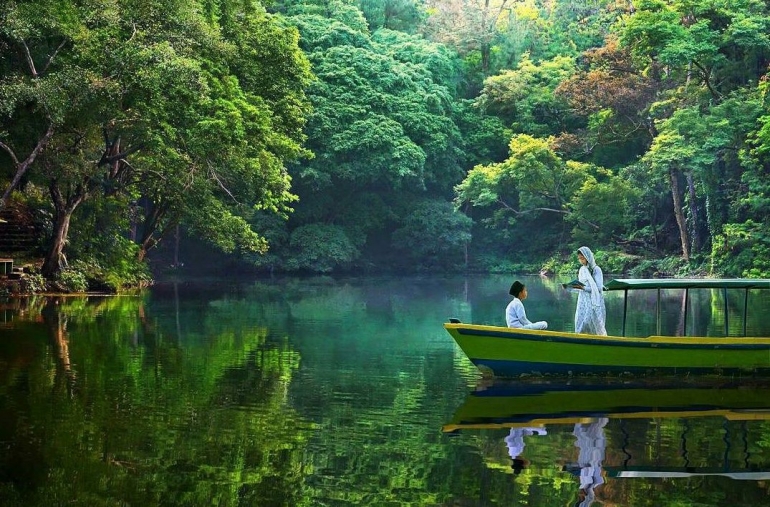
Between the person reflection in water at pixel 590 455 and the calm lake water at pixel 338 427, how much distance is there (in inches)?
1.1

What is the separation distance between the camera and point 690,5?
4022 centimetres

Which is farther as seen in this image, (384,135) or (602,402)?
(384,135)

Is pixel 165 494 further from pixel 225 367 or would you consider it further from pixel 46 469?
pixel 225 367

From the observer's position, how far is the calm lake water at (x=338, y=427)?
802 cm

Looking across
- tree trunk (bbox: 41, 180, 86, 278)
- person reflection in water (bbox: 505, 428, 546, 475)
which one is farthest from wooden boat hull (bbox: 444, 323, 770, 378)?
tree trunk (bbox: 41, 180, 86, 278)

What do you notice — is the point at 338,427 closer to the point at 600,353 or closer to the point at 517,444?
the point at 517,444

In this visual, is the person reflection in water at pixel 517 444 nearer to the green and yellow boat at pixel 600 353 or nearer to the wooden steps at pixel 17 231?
the green and yellow boat at pixel 600 353

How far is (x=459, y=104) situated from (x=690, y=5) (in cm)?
1430

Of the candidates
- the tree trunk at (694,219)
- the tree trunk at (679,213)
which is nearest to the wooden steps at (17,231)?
the tree trunk at (679,213)

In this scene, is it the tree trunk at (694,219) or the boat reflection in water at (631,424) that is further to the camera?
the tree trunk at (694,219)

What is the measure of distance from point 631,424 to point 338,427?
9.85 feet

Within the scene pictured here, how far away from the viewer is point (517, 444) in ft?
32.1

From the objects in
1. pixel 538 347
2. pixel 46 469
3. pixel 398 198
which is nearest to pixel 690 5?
pixel 398 198

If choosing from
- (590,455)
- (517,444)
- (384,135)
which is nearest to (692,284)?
(517,444)
